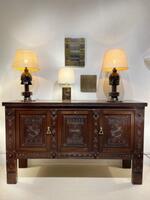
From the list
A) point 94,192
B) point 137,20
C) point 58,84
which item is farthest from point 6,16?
point 94,192

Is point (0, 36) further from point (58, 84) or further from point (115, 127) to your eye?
point (115, 127)

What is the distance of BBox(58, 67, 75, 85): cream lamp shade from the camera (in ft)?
7.97

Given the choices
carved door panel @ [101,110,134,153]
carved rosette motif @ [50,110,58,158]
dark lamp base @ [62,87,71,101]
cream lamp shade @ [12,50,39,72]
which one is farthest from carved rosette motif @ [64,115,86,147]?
cream lamp shade @ [12,50,39,72]

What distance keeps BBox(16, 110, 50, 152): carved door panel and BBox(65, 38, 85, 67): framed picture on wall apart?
0.87 metres

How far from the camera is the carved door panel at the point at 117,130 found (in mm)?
2064

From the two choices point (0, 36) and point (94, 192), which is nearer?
point (94, 192)

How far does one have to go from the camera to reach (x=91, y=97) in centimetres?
266

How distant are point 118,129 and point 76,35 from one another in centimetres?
131

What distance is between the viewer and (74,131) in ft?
6.84

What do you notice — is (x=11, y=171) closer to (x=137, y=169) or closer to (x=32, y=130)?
(x=32, y=130)

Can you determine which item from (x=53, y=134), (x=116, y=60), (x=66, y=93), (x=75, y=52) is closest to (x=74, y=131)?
(x=53, y=134)

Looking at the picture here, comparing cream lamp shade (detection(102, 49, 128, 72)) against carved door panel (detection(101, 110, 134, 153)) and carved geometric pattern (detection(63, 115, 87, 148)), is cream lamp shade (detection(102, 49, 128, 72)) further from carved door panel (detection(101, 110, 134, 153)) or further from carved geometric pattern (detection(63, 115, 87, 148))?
carved geometric pattern (detection(63, 115, 87, 148))

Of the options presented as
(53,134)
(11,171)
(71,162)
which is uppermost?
(53,134)

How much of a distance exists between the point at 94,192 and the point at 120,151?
47 cm
